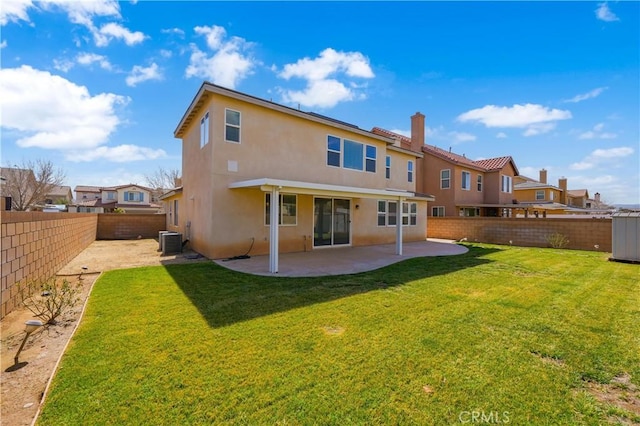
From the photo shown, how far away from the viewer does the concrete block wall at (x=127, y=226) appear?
57.4ft

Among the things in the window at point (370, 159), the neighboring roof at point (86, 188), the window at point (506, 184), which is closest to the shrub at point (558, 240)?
the window at point (370, 159)

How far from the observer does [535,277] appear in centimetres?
777

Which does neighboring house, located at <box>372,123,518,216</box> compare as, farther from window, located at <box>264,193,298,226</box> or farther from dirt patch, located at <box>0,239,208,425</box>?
dirt patch, located at <box>0,239,208,425</box>

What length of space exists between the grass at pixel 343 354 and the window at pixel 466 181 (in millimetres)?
18234

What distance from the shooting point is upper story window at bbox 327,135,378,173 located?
13.2m

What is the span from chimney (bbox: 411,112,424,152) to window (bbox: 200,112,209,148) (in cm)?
1725

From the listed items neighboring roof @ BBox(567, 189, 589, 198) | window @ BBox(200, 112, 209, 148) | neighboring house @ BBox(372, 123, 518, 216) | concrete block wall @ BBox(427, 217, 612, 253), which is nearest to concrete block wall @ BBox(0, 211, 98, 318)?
window @ BBox(200, 112, 209, 148)

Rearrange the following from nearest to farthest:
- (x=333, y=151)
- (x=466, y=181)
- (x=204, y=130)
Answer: (x=204, y=130) → (x=333, y=151) → (x=466, y=181)

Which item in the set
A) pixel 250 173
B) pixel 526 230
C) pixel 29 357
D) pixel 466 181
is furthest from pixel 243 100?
pixel 466 181

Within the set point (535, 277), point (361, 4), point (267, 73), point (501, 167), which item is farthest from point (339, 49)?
point (501, 167)

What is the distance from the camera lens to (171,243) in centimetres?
1157

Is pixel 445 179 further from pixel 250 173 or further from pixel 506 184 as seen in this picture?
pixel 250 173

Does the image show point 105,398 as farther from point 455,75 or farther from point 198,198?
point 455,75

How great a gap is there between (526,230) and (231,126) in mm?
15433
